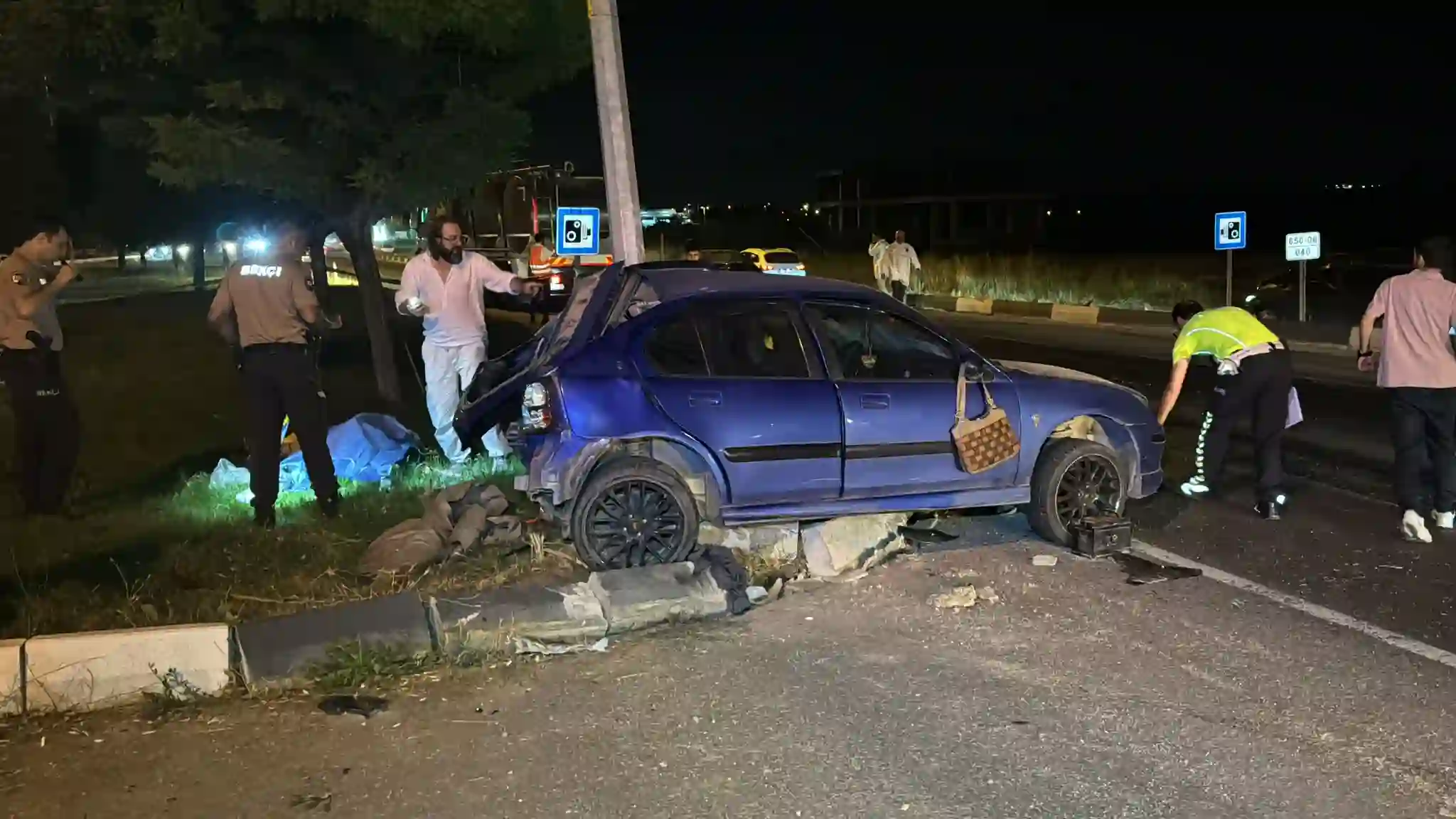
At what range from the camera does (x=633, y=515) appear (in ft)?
22.2

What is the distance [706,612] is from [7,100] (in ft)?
34.4

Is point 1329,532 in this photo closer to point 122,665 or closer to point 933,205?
point 122,665

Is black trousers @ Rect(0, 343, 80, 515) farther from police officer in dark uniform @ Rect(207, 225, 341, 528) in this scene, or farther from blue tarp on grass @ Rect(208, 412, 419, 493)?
police officer in dark uniform @ Rect(207, 225, 341, 528)

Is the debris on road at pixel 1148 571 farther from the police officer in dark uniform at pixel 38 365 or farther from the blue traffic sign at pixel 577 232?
the blue traffic sign at pixel 577 232

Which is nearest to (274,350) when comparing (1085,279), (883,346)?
(883,346)

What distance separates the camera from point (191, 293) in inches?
1592

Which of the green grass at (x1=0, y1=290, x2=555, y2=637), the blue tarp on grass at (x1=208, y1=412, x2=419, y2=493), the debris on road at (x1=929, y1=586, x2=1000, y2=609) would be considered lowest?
the debris on road at (x1=929, y1=586, x2=1000, y2=609)

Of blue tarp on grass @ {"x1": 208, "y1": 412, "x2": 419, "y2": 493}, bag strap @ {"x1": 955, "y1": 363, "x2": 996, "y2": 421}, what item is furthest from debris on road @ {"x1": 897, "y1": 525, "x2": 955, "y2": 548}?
blue tarp on grass @ {"x1": 208, "y1": 412, "x2": 419, "y2": 493}

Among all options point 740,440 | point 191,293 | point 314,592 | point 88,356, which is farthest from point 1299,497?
point 191,293

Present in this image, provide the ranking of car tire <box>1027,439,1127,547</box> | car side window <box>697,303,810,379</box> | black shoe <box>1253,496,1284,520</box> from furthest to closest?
1. black shoe <box>1253,496,1284,520</box>
2. car tire <box>1027,439,1127,547</box>
3. car side window <box>697,303,810,379</box>

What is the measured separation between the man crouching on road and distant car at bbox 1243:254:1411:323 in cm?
1467

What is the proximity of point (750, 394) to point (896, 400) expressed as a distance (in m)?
0.82

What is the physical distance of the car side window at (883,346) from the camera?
23.5ft

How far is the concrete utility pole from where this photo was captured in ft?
32.1
